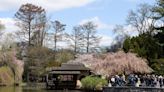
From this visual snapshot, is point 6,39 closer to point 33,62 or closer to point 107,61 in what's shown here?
point 33,62

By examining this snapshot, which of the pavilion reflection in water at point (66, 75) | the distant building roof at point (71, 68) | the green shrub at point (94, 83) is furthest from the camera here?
the distant building roof at point (71, 68)

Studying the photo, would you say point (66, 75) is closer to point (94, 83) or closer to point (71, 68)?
point (71, 68)

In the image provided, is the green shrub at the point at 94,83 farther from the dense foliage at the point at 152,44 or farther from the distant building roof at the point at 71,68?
the distant building roof at the point at 71,68

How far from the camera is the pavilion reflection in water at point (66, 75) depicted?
8150 cm

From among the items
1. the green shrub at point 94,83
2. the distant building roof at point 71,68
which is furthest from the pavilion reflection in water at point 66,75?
the green shrub at point 94,83

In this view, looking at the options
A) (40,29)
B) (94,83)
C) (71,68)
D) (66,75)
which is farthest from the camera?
(40,29)

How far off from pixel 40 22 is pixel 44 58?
9.34 m

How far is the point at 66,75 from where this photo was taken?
284 ft

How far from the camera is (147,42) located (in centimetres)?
7412

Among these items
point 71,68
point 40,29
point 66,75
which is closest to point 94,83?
point 66,75

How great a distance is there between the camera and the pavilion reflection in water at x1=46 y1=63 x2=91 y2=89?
3209 inches

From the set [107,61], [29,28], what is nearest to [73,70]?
[107,61]

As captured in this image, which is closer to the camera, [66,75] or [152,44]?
[152,44]

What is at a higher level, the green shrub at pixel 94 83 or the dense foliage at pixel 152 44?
the dense foliage at pixel 152 44
